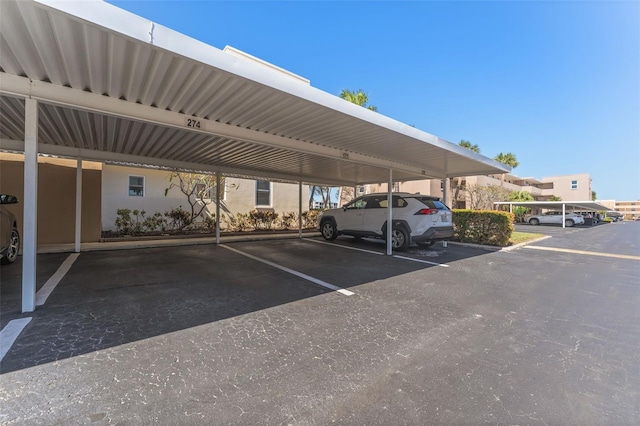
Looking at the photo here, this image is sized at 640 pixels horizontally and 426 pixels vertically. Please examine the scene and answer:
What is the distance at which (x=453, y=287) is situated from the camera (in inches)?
200

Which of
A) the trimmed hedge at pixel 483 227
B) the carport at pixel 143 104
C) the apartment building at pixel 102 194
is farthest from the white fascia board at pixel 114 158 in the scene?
the trimmed hedge at pixel 483 227

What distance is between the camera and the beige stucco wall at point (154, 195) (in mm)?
11469

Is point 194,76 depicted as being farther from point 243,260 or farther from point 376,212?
point 376,212

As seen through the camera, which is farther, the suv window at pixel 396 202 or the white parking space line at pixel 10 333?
the suv window at pixel 396 202

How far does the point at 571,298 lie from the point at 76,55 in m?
7.68

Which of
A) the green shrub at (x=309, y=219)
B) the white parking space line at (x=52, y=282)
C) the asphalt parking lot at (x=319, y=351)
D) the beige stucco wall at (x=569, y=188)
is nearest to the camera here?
the asphalt parking lot at (x=319, y=351)

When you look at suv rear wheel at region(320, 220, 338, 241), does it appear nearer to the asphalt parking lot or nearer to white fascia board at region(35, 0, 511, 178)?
the asphalt parking lot

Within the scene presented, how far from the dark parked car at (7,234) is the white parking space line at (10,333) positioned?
128 inches

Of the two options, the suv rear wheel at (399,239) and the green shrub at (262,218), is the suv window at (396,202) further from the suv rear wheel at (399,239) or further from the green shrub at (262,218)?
the green shrub at (262,218)

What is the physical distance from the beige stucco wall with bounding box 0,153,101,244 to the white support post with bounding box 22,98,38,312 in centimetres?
645

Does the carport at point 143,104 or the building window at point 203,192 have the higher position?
the carport at point 143,104

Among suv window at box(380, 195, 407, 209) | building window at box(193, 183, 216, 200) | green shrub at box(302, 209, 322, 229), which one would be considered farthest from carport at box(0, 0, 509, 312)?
green shrub at box(302, 209, 322, 229)

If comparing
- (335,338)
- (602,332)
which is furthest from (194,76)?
(602,332)

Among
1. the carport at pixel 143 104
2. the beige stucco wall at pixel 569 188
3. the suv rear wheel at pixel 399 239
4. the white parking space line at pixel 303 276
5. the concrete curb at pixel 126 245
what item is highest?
the beige stucco wall at pixel 569 188
